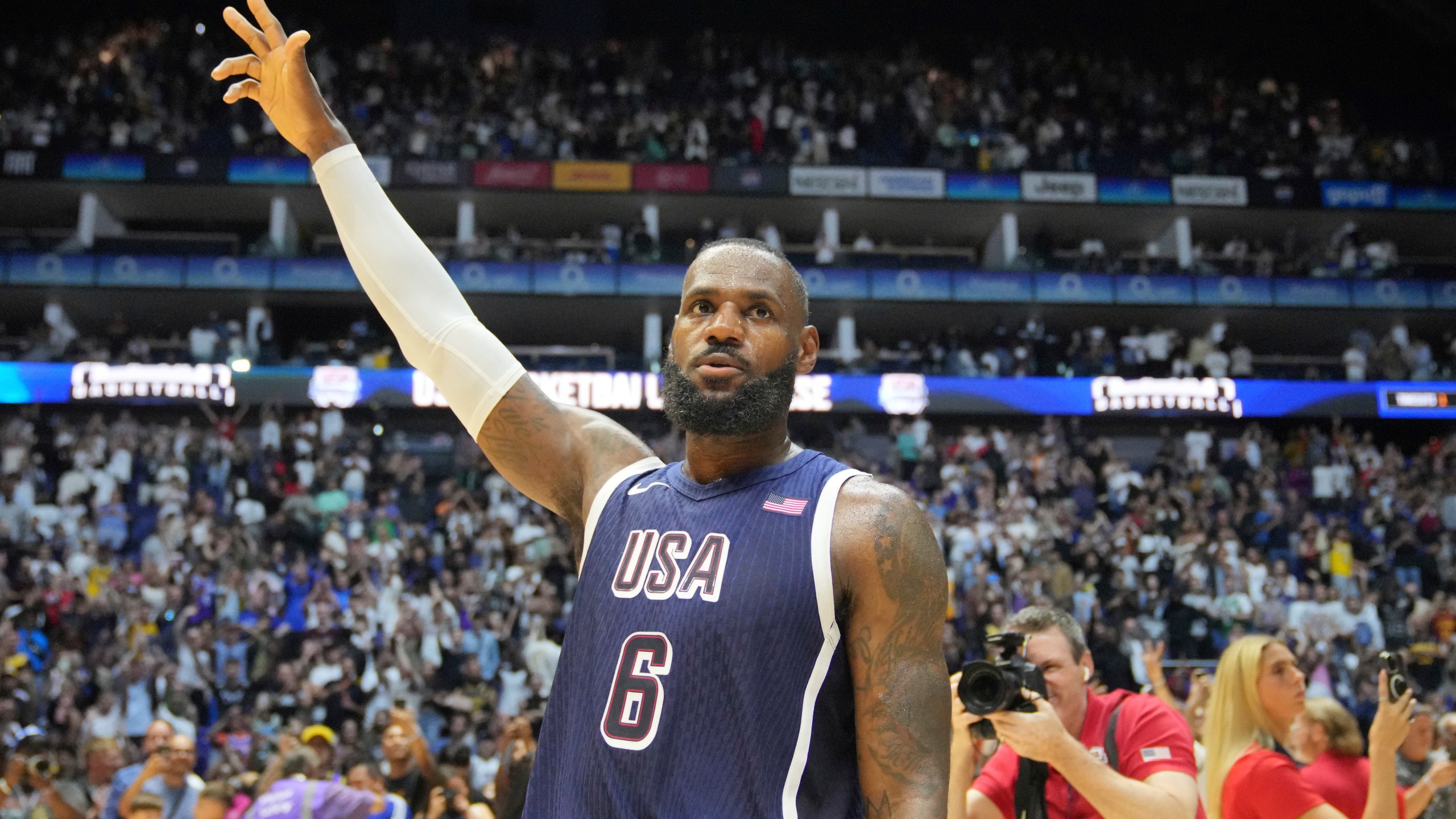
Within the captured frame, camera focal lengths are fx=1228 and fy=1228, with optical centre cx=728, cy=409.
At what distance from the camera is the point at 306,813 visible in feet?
15.7

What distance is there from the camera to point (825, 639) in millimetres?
1888

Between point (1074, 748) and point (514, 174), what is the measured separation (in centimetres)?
2280

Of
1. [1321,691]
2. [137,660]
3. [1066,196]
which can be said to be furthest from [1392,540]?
→ [137,660]

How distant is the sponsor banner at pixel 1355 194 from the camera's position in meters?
25.6

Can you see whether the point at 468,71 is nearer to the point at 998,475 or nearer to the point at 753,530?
the point at 998,475

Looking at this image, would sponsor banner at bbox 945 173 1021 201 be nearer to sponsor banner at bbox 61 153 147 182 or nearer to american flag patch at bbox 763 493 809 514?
sponsor banner at bbox 61 153 147 182

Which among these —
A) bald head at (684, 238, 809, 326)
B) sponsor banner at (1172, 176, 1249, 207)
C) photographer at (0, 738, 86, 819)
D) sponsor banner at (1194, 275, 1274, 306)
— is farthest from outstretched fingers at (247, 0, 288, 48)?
sponsor banner at (1172, 176, 1249, 207)

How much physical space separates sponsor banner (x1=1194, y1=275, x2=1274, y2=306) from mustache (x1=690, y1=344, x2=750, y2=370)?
24.1 meters

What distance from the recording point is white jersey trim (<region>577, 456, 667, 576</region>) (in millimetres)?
2162

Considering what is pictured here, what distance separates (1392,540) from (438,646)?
44.0ft

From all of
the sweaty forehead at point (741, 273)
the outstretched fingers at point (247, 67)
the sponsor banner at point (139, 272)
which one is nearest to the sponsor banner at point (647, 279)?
the sponsor banner at point (139, 272)

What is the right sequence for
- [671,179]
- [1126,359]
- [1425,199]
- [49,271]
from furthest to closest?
[1425,199] < [671,179] < [1126,359] < [49,271]

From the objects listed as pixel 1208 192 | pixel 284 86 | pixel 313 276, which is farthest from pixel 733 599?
pixel 1208 192

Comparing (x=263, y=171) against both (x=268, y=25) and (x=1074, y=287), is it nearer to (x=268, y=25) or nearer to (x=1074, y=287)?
(x=1074, y=287)
